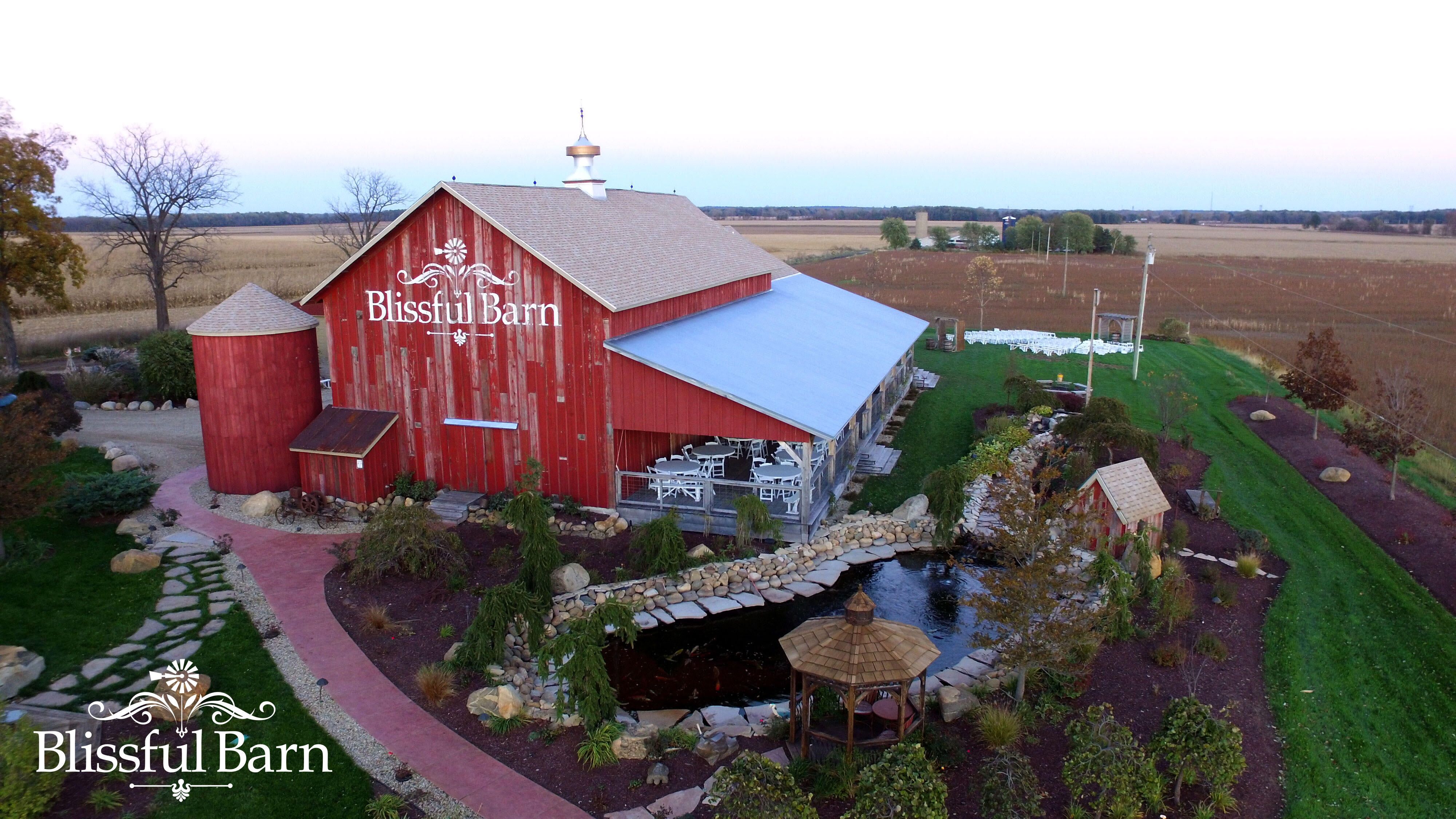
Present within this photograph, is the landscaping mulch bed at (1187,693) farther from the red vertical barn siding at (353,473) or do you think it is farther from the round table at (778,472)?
the red vertical barn siding at (353,473)

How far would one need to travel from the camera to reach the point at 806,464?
1656 centimetres

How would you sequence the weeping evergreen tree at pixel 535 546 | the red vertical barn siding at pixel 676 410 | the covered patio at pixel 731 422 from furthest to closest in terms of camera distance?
the covered patio at pixel 731 422 → the red vertical barn siding at pixel 676 410 → the weeping evergreen tree at pixel 535 546

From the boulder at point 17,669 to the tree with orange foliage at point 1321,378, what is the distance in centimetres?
2793

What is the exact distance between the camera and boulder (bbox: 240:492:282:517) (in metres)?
17.8

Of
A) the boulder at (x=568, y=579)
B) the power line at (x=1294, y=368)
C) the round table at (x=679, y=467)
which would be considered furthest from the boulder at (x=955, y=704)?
the power line at (x=1294, y=368)

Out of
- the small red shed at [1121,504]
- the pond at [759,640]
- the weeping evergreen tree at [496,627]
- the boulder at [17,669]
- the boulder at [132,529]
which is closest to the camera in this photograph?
the boulder at [17,669]

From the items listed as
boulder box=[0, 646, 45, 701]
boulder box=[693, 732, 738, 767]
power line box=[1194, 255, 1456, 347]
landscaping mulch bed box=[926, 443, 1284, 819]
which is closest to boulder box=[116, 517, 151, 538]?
boulder box=[0, 646, 45, 701]

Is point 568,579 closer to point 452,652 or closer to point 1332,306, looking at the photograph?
point 452,652

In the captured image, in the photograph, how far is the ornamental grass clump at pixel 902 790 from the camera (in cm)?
792

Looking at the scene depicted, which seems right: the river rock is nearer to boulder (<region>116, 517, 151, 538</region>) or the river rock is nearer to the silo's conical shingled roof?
boulder (<region>116, 517, 151, 538</region>)

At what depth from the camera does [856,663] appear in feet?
30.7

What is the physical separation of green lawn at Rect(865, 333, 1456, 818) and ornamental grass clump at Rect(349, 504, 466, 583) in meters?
9.55

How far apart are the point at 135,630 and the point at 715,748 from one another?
9147 millimetres

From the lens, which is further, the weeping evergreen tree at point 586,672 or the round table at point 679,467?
the round table at point 679,467
